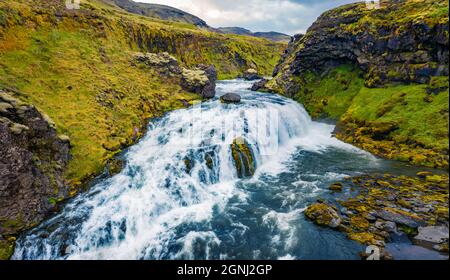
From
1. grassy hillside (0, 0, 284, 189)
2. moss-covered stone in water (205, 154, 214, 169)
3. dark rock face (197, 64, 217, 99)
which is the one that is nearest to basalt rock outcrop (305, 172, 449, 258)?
moss-covered stone in water (205, 154, 214, 169)

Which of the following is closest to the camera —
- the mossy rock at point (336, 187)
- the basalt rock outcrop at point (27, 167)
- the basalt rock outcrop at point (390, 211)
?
the basalt rock outcrop at point (390, 211)

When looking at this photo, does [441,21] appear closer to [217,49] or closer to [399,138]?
[399,138]

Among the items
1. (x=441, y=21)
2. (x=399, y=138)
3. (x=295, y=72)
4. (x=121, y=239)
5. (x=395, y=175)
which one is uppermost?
(x=441, y=21)

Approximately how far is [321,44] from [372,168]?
118ft

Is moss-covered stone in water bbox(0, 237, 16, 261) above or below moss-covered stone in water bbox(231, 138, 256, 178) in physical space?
below

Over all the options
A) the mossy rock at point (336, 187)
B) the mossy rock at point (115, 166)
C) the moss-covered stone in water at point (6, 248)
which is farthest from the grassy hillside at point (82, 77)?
the mossy rock at point (336, 187)

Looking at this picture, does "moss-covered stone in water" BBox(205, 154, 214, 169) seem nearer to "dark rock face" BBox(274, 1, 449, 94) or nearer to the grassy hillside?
the grassy hillside

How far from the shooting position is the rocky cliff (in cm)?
3300

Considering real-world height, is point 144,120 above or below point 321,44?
below

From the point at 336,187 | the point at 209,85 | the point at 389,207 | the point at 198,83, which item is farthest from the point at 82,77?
the point at 389,207

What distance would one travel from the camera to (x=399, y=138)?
1326 inches

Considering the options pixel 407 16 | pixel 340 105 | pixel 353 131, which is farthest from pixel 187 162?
pixel 407 16

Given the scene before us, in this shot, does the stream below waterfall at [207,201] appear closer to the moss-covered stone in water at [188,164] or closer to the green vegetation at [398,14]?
the moss-covered stone in water at [188,164]

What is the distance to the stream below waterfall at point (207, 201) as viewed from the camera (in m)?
18.5
